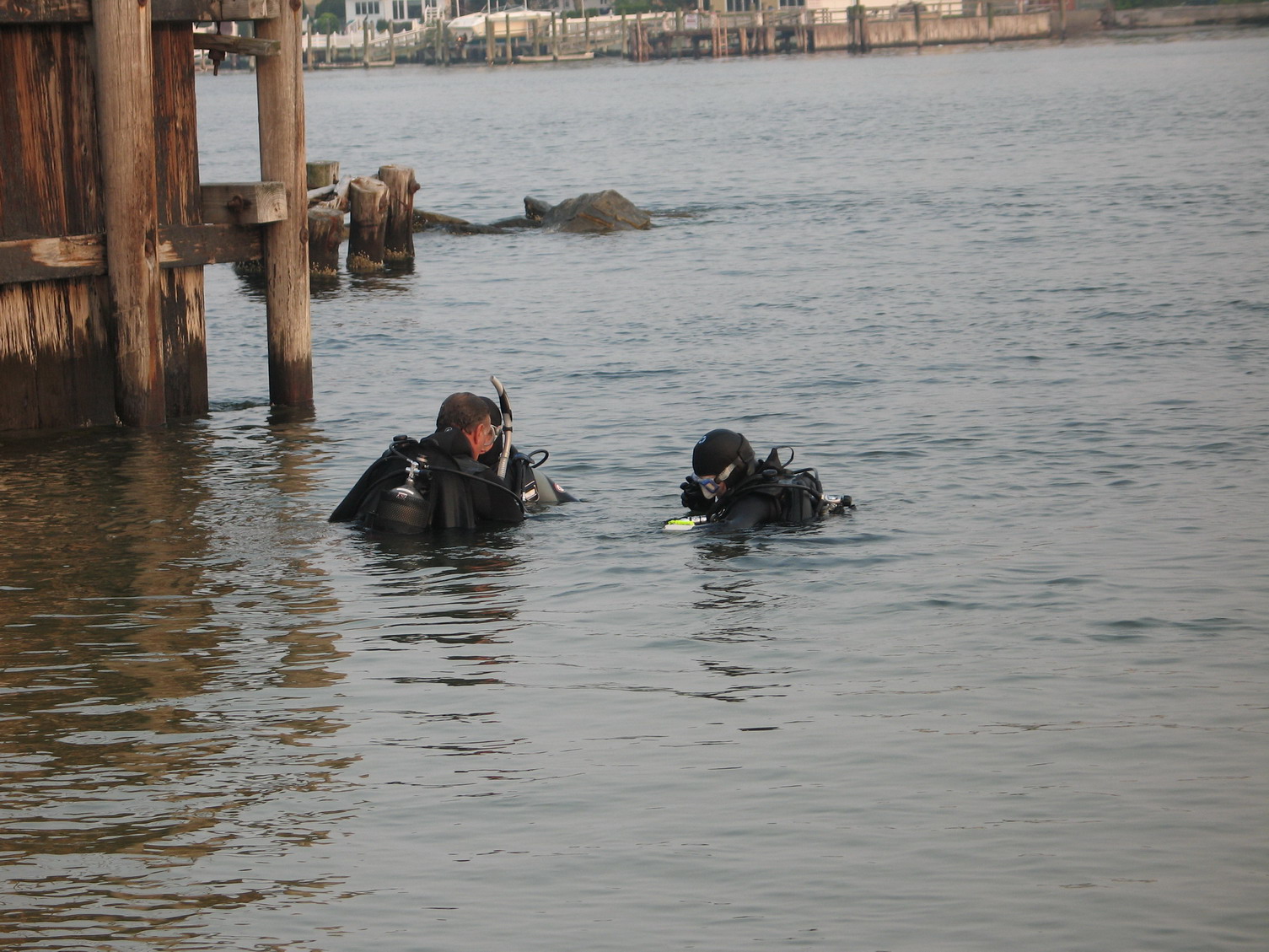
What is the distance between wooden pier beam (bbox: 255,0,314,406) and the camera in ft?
39.7

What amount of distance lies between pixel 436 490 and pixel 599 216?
2043 cm

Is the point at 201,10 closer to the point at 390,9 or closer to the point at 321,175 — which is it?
the point at 321,175

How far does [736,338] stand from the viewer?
58.5ft

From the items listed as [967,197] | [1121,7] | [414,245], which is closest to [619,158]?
[967,197]

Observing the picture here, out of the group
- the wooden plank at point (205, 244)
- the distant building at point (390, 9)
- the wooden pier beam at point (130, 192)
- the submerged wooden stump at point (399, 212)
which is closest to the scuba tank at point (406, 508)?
the wooden pier beam at point (130, 192)

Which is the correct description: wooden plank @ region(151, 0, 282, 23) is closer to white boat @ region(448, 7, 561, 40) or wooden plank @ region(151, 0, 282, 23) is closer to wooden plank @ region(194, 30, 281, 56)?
wooden plank @ region(194, 30, 281, 56)

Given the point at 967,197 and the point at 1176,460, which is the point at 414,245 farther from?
the point at 1176,460

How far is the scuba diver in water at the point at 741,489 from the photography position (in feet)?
29.5

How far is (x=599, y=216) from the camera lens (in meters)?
29.0

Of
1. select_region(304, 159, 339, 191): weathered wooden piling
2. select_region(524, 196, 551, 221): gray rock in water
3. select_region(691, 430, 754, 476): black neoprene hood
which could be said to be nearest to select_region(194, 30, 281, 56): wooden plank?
select_region(691, 430, 754, 476): black neoprene hood

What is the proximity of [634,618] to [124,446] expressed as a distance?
5079 mm

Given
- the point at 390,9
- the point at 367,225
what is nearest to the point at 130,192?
the point at 367,225

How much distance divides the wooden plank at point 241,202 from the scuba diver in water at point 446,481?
127 inches

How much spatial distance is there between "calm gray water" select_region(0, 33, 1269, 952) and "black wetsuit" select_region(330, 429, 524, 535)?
0.73ft
